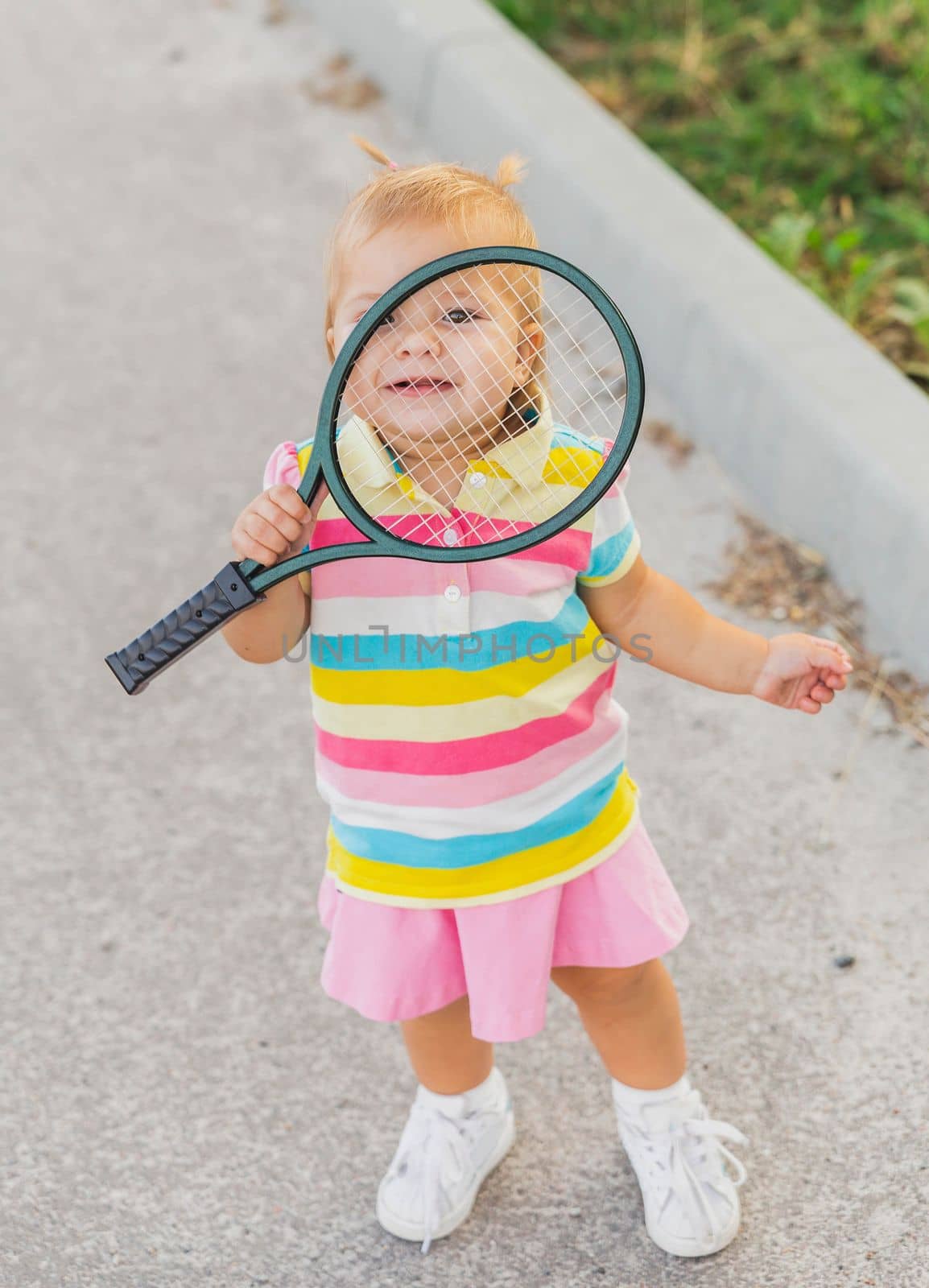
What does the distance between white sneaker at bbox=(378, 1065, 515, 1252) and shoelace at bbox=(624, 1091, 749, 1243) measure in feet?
0.55

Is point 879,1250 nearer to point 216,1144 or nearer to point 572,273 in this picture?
point 216,1144

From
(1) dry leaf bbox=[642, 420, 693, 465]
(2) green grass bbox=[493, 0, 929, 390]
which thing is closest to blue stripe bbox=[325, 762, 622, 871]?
(1) dry leaf bbox=[642, 420, 693, 465]

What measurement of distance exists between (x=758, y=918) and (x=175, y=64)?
3002 mm

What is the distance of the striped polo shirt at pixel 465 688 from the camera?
1.59 m

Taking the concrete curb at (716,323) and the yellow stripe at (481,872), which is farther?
the concrete curb at (716,323)

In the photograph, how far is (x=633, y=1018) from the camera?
5.94ft

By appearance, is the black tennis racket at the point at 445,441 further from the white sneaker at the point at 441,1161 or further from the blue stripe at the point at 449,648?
the white sneaker at the point at 441,1161

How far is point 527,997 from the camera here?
5.57 ft

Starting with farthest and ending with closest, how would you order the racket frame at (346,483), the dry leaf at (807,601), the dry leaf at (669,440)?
the dry leaf at (669,440) → the dry leaf at (807,601) → the racket frame at (346,483)

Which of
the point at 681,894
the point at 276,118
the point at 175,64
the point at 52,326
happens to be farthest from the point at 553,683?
the point at 175,64

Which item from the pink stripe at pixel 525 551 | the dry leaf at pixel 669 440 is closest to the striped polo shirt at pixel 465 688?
the pink stripe at pixel 525 551

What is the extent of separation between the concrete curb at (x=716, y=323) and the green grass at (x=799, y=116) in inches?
7.1

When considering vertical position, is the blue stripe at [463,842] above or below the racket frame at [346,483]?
below

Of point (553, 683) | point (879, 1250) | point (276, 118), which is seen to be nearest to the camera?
point (553, 683)
